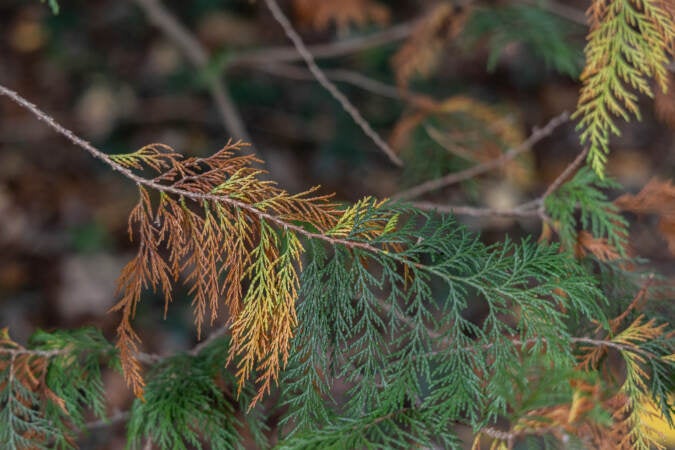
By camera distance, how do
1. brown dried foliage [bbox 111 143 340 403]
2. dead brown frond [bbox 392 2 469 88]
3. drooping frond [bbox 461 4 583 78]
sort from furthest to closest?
1. dead brown frond [bbox 392 2 469 88]
2. drooping frond [bbox 461 4 583 78]
3. brown dried foliage [bbox 111 143 340 403]

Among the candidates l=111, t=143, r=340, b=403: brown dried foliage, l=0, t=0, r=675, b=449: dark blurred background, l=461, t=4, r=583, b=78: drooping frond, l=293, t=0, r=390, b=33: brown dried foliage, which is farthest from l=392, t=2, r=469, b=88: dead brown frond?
l=111, t=143, r=340, b=403: brown dried foliage

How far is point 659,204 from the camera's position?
989 millimetres

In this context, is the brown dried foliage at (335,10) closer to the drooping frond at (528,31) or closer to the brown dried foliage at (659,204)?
the drooping frond at (528,31)

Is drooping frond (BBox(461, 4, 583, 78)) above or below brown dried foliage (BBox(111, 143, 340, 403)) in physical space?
above

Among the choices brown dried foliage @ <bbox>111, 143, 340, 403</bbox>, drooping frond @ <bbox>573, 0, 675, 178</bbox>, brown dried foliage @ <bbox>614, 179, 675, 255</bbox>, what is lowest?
brown dried foliage @ <bbox>614, 179, 675, 255</bbox>

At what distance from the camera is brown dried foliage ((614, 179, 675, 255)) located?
0.98 metres

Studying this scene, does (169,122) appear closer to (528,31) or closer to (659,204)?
(528,31)

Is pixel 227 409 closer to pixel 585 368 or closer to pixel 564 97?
pixel 585 368

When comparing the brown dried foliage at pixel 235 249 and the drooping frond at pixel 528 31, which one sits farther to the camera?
the drooping frond at pixel 528 31

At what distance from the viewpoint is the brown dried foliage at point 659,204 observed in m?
0.98

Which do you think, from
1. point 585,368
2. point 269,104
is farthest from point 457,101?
point 269,104

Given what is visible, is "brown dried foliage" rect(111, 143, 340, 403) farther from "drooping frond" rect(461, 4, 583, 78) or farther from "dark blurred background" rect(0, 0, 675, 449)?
"dark blurred background" rect(0, 0, 675, 449)

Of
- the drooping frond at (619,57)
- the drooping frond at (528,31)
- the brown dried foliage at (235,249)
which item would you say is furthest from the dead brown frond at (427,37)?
the brown dried foliage at (235,249)

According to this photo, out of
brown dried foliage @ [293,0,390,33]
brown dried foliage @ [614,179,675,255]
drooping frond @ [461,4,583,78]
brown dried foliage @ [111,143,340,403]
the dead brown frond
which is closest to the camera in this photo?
brown dried foliage @ [111,143,340,403]
